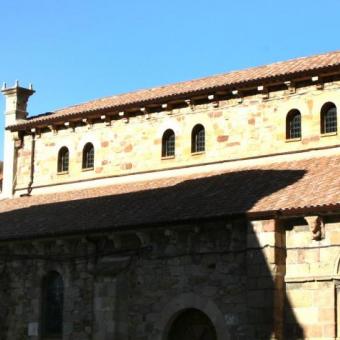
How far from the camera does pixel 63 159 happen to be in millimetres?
31672

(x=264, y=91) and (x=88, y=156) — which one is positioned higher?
(x=264, y=91)

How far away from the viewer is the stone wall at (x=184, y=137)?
26.0 m

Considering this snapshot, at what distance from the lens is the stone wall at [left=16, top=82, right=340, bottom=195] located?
1025 inches

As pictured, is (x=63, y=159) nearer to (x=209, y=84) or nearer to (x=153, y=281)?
(x=209, y=84)

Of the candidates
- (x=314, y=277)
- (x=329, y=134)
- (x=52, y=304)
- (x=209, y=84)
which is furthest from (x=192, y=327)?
(x=209, y=84)

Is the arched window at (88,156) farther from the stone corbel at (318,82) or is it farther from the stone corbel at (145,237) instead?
the stone corbel at (318,82)

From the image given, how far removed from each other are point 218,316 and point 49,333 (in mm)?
6005

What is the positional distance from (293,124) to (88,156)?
25.6 ft

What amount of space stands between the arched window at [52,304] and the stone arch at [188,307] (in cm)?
Result: 374

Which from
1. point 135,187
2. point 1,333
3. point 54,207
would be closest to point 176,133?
point 135,187

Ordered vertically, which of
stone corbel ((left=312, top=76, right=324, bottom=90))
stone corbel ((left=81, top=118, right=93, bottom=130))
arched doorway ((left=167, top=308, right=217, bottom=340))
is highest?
stone corbel ((left=81, top=118, right=93, bottom=130))

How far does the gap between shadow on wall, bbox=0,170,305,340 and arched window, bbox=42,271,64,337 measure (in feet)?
4.73

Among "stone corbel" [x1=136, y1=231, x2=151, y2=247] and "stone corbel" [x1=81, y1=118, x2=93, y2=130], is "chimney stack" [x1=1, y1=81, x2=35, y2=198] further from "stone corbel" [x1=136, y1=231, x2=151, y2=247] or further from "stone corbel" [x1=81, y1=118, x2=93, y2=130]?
"stone corbel" [x1=136, y1=231, x2=151, y2=247]

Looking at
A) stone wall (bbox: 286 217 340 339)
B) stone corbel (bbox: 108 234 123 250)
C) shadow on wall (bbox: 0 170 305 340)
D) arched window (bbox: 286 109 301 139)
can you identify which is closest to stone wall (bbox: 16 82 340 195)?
arched window (bbox: 286 109 301 139)
